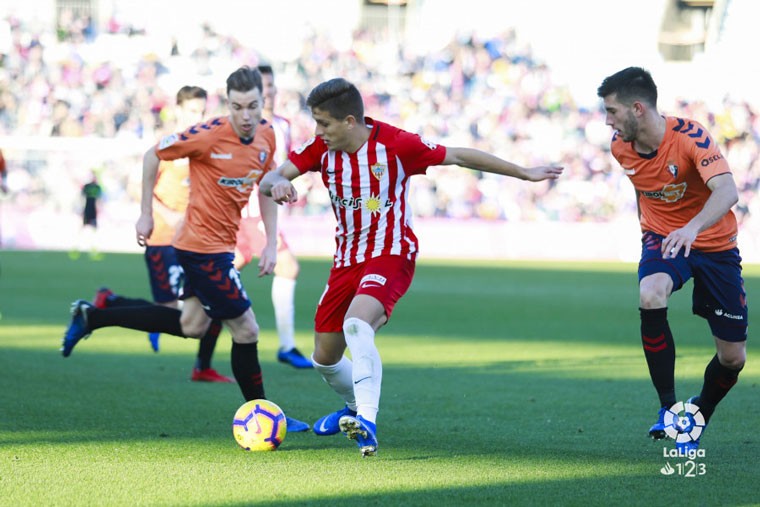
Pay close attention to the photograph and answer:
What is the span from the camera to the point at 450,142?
1353 inches

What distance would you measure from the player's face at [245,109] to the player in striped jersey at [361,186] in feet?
2.40

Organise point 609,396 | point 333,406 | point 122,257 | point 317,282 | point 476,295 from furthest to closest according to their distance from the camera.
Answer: point 122,257 < point 317,282 < point 476,295 < point 609,396 < point 333,406

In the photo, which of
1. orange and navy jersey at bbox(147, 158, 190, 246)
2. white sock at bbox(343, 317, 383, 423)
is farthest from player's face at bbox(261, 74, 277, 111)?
white sock at bbox(343, 317, 383, 423)

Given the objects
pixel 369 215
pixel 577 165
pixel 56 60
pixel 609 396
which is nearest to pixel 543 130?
pixel 577 165

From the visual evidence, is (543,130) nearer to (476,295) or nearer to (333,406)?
(476,295)

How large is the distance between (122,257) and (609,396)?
21.7m

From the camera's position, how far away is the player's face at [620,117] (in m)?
6.12

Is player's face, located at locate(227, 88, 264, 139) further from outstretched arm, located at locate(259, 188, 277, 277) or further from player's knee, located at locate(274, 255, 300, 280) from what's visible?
player's knee, located at locate(274, 255, 300, 280)

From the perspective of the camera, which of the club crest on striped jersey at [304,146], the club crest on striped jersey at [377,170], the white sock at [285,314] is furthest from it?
the white sock at [285,314]

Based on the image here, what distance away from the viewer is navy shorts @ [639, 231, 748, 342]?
613 centimetres

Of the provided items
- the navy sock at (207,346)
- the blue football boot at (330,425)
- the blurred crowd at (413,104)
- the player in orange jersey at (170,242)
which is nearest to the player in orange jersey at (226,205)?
the blue football boot at (330,425)

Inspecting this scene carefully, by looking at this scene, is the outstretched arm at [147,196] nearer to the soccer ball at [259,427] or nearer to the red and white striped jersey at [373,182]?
the red and white striped jersey at [373,182]

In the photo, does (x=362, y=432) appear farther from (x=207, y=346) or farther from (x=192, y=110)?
(x=192, y=110)

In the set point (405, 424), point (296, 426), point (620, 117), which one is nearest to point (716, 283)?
point (620, 117)
